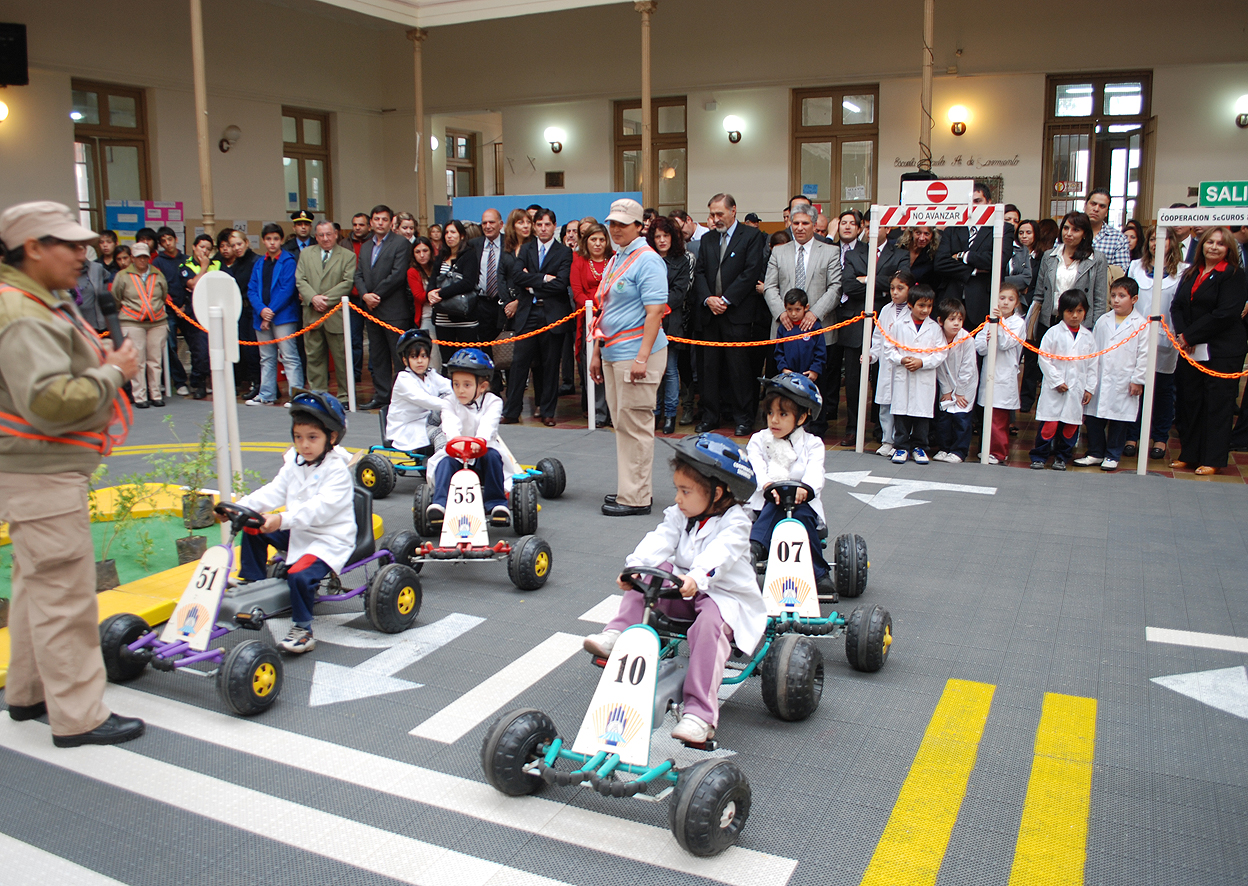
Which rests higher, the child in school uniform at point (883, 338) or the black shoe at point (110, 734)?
the child in school uniform at point (883, 338)

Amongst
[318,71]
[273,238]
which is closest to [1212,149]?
[273,238]

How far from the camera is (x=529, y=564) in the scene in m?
5.42

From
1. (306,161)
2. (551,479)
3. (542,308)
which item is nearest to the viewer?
(551,479)

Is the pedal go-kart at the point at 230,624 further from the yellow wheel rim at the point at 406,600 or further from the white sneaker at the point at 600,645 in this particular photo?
the white sneaker at the point at 600,645

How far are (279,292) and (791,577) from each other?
9.15 m

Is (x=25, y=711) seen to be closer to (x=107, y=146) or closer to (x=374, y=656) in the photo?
(x=374, y=656)

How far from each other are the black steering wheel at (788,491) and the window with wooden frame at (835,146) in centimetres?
1269

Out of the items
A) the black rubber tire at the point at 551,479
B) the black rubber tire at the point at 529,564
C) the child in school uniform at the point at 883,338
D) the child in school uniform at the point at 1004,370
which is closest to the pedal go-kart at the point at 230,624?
the black rubber tire at the point at 529,564

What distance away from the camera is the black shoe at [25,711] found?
3928mm

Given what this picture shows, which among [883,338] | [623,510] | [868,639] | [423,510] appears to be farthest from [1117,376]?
[423,510]

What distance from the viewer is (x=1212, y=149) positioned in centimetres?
1491

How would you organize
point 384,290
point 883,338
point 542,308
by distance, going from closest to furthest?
1. point 883,338
2. point 542,308
3. point 384,290

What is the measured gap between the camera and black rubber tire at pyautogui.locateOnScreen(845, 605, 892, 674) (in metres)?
4.32

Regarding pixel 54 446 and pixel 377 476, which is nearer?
pixel 54 446
